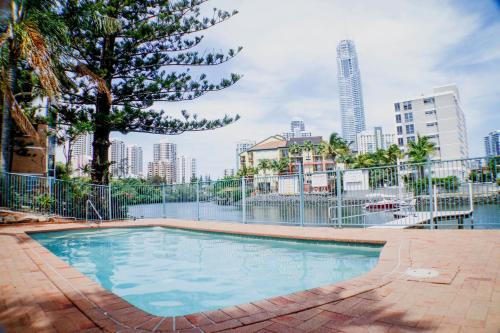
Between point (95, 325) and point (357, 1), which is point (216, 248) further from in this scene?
point (357, 1)

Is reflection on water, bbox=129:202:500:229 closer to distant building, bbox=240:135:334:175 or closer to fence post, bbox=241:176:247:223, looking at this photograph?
fence post, bbox=241:176:247:223

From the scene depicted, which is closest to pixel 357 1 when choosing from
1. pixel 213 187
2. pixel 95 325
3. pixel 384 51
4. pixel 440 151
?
pixel 95 325

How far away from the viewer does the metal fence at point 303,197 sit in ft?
23.3

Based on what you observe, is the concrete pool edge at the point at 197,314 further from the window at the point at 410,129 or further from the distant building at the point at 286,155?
the window at the point at 410,129

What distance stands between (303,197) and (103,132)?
10.5 m

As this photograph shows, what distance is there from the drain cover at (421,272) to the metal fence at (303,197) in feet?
10.5

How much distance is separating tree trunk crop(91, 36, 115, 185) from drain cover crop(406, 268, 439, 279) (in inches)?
532

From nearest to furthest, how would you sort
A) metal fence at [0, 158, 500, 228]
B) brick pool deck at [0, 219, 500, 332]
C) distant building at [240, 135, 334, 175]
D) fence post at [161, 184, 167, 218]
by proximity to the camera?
brick pool deck at [0, 219, 500, 332] < metal fence at [0, 158, 500, 228] < fence post at [161, 184, 167, 218] < distant building at [240, 135, 334, 175]

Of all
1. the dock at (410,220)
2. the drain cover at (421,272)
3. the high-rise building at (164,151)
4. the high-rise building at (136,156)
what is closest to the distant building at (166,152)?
the high-rise building at (164,151)

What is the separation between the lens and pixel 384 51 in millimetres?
10352

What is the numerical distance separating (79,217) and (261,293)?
11.0 m

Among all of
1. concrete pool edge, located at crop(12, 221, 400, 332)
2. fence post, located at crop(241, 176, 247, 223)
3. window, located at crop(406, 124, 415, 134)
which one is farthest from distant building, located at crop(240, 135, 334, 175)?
concrete pool edge, located at crop(12, 221, 400, 332)

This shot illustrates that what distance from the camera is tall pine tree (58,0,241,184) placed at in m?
13.4

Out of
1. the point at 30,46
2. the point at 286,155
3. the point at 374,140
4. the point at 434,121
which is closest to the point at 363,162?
the point at 286,155
